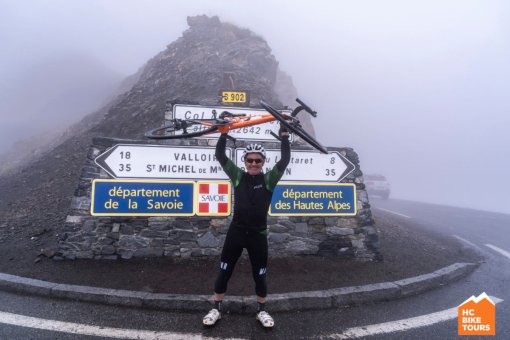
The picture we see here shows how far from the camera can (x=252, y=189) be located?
3453 millimetres

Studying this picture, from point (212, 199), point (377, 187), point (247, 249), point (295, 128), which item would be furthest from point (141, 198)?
point (377, 187)

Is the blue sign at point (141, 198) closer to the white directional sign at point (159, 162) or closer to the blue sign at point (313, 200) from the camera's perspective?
the white directional sign at point (159, 162)

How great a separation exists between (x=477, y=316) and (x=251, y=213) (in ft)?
11.8

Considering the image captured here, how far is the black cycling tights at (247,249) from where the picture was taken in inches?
134

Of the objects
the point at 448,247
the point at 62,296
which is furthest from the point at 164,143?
the point at 448,247

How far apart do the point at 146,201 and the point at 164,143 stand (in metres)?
1.21

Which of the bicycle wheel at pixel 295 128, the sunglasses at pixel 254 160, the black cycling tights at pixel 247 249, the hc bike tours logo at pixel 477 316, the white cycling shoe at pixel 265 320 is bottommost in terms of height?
the hc bike tours logo at pixel 477 316

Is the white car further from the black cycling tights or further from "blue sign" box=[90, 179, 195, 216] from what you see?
the black cycling tights

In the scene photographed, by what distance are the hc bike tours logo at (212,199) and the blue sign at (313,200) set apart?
95 cm

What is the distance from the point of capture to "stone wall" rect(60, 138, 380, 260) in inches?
205

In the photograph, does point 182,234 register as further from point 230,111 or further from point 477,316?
point 477,316

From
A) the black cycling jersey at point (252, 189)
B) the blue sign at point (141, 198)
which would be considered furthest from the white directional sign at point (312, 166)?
the black cycling jersey at point (252, 189)

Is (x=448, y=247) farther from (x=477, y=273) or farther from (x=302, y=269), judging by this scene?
(x=302, y=269)

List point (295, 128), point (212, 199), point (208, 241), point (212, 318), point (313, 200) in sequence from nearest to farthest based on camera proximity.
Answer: point (295, 128) → point (212, 318) → point (208, 241) → point (212, 199) → point (313, 200)
